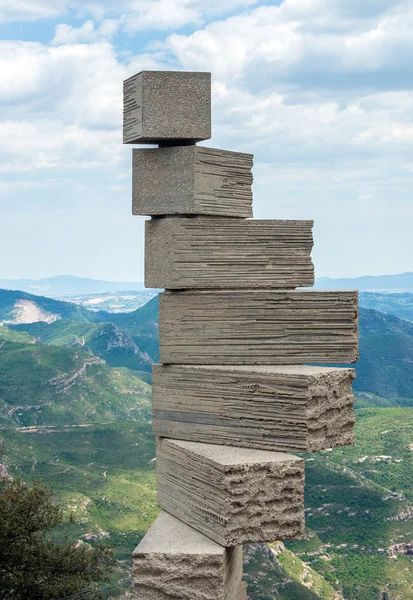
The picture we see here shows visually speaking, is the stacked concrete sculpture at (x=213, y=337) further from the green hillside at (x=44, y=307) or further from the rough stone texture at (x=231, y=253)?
the green hillside at (x=44, y=307)

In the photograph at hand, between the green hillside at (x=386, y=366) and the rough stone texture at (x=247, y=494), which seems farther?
the green hillside at (x=386, y=366)

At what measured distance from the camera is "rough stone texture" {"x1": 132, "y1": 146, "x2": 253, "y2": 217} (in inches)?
341

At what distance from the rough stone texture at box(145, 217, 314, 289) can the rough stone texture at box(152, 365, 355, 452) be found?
93 centimetres

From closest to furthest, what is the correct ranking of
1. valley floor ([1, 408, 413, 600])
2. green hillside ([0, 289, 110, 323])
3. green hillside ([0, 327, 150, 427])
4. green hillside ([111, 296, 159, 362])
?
valley floor ([1, 408, 413, 600])
green hillside ([0, 327, 150, 427])
green hillside ([111, 296, 159, 362])
green hillside ([0, 289, 110, 323])

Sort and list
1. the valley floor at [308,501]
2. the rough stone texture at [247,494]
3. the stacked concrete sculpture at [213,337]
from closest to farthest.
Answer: the rough stone texture at [247,494], the stacked concrete sculpture at [213,337], the valley floor at [308,501]

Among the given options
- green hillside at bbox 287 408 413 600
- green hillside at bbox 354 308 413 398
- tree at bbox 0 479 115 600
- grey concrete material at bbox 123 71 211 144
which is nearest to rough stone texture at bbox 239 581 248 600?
grey concrete material at bbox 123 71 211 144

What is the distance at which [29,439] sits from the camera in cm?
4716

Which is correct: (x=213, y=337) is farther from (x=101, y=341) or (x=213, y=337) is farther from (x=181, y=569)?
(x=101, y=341)

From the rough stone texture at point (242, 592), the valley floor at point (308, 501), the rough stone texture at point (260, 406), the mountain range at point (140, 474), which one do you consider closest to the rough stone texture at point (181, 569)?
the rough stone texture at point (260, 406)

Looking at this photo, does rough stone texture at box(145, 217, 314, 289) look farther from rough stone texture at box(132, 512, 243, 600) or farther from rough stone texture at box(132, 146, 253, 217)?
rough stone texture at box(132, 512, 243, 600)

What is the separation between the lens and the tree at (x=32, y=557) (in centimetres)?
1508

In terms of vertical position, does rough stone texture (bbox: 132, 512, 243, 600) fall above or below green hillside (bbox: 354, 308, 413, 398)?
above

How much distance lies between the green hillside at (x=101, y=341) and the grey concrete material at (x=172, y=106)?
78912 millimetres

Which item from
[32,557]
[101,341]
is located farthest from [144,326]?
[32,557]
